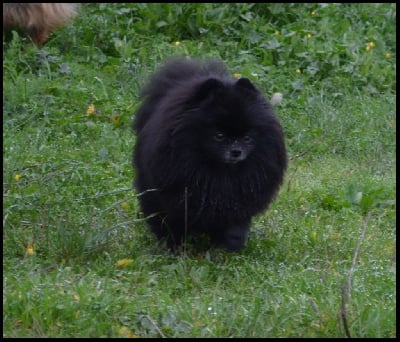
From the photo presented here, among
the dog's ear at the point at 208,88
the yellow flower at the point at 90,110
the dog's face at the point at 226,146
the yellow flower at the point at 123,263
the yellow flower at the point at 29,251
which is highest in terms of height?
the dog's ear at the point at 208,88

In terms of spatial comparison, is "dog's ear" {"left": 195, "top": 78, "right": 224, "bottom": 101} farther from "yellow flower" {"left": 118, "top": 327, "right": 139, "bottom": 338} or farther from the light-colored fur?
the light-colored fur

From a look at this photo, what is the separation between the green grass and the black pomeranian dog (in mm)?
226

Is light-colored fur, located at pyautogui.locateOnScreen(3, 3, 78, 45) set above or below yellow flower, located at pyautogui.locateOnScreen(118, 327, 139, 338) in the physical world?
below

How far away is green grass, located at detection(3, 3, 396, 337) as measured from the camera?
4953 mm

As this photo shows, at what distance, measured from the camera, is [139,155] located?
6641mm

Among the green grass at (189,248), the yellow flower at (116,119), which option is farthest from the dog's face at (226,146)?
the yellow flower at (116,119)

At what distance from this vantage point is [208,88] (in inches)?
242

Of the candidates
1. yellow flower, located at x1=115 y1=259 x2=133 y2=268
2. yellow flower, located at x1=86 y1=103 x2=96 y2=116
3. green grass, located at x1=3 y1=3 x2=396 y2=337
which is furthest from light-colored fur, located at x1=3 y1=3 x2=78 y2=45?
yellow flower, located at x1=115 y1=259 x2=133 y2=268

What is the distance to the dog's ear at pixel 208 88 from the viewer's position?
20.1 feet

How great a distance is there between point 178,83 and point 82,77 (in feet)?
11.6

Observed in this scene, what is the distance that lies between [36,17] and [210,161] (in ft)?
15.2

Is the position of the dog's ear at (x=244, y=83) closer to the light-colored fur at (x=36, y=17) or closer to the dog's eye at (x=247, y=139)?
the dog's eye at (x=247, y=139)

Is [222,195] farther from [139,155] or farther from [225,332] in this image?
[225,332]

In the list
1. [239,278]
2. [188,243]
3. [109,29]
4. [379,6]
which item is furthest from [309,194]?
[379,6]
